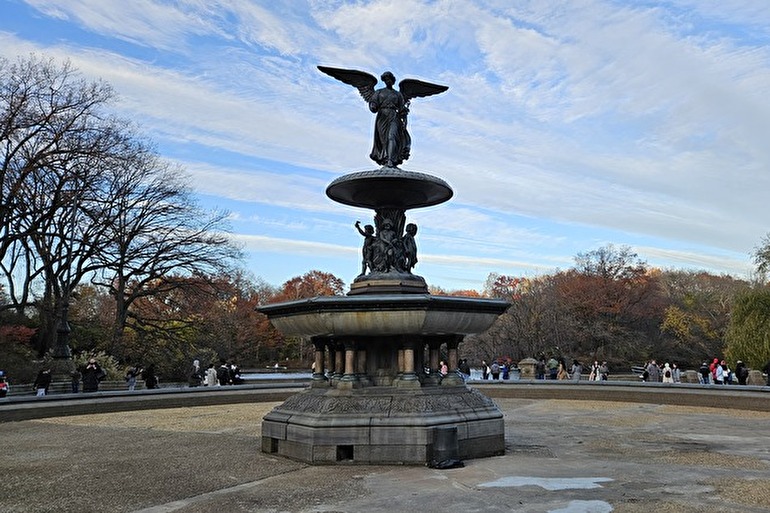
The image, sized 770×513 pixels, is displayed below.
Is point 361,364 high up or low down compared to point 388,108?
down

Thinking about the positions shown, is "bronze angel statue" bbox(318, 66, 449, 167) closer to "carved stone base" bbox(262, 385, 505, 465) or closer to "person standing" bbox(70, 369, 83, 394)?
"carved stone base" bbox(262, 385, 505, 465)

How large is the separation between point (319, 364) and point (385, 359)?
109 cm

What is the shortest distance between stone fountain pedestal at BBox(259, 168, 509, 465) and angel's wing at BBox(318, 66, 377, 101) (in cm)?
186

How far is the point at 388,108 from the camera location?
10961 millimetres

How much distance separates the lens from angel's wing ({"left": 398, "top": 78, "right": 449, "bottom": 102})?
438 inches

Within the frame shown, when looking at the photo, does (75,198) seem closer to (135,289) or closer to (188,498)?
(135,289)

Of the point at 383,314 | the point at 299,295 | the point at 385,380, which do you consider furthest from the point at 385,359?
the point at 299,295

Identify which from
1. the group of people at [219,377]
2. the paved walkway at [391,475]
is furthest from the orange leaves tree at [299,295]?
the paved walkway at [391,475]

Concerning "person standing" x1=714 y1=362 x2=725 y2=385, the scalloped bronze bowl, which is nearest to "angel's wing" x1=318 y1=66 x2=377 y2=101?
the scalloped bronze bowl

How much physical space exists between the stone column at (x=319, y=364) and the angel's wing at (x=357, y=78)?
14.4ft

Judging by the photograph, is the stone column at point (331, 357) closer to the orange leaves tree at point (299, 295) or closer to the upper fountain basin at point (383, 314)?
the upper fountain basin at point (383, 314)

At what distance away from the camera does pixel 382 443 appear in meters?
8.19

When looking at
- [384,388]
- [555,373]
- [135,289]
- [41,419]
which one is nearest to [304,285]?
[135,289]

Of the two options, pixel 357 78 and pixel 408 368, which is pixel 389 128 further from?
pixel 408 368
